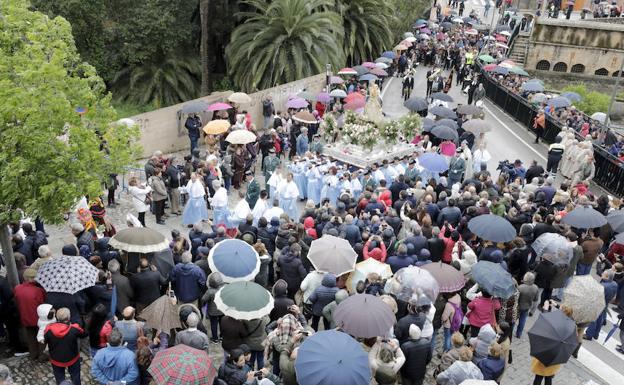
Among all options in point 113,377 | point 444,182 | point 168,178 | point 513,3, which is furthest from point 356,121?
point 513,3

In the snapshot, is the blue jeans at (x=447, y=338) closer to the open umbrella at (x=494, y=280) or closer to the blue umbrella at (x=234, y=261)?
the open umbrella at (x=494, y=280)

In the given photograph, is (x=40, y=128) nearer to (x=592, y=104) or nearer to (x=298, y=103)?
(x=298, y=103)

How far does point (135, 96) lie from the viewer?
29.9m

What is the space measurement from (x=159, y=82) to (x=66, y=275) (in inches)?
853

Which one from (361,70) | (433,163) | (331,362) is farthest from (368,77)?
(331,362)

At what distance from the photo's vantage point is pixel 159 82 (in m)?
29.5

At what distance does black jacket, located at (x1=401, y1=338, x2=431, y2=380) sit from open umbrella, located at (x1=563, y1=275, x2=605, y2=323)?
9.35ft

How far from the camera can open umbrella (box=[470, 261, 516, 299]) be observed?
10.1m

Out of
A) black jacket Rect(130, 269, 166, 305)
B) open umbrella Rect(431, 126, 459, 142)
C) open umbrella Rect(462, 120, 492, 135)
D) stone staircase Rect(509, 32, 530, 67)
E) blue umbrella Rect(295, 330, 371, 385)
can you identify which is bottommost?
stone staircase Rect(509, 32, 530, 67)

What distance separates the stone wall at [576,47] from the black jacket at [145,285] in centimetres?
3993

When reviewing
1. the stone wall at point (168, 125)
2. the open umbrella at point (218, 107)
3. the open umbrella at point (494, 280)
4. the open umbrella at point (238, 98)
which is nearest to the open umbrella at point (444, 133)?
the open umbrella at point (238, 98)

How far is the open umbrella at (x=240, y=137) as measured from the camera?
1791 centimetres

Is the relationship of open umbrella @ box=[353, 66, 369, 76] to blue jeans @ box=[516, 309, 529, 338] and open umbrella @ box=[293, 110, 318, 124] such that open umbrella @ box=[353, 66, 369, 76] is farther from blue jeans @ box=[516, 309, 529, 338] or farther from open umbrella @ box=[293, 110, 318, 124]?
blue jeans @ box=[516, 309, 529, 338]

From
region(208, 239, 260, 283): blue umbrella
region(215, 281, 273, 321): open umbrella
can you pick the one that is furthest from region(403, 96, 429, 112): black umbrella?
region(215, 281, 273, 321): open umbrella
